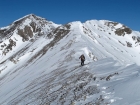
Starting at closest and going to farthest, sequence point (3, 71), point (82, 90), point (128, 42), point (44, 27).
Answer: point (82, 90) → point (3, 71) → point (128, 42) → point (44, 27)

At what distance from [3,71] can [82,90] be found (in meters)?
53.2

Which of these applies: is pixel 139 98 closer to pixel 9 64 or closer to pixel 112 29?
pixel 9 64

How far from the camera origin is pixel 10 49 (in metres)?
113

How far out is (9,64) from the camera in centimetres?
6944

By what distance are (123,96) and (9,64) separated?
6097 centimetres

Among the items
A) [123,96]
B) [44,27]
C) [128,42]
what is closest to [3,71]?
[123,96]

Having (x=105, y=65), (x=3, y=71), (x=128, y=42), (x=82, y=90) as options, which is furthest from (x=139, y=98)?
(x=128, y=42)

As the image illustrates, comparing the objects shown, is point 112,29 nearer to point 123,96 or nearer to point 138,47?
point 138,47

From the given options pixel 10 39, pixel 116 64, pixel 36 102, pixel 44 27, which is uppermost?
pixel 44 27

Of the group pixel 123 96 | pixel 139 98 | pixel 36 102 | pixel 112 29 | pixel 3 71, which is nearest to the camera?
pixel 139 98

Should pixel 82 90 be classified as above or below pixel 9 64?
below

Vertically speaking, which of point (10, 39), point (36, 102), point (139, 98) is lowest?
point (139, 98)

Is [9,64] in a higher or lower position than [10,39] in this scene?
lower

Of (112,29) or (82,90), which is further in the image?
(112,29)
